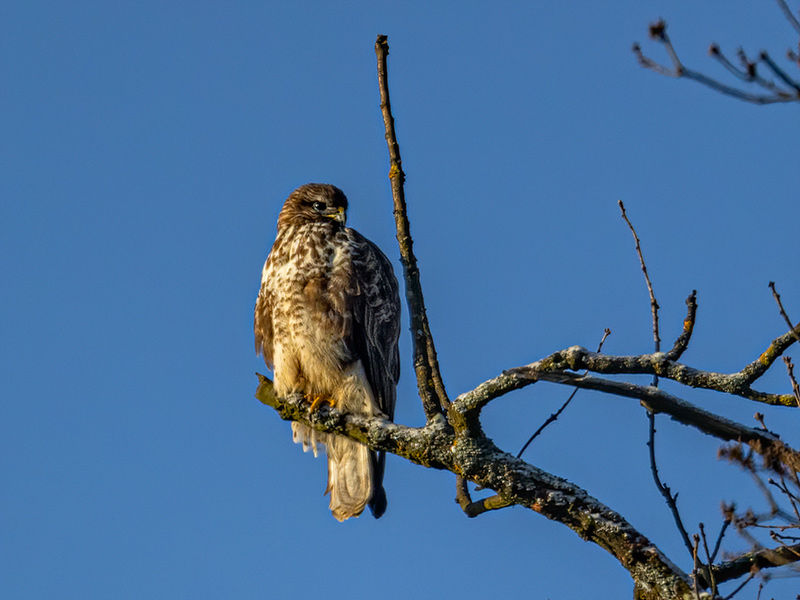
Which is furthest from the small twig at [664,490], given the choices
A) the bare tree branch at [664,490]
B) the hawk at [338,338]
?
the hawk at [338,338]

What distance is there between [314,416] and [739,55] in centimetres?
275

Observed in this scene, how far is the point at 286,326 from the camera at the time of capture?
5.98 meters

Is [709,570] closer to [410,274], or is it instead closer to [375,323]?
[410,274]

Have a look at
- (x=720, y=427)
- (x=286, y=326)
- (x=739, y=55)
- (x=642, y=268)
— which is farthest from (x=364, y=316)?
(x=739, y=55)

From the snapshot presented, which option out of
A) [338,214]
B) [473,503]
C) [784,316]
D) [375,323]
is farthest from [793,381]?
[338,214]

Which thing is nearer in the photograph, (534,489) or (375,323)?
(534,489)

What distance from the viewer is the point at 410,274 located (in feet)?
13.7

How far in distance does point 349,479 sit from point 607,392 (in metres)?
2.82

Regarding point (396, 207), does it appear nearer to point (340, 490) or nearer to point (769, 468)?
point (769, 468)

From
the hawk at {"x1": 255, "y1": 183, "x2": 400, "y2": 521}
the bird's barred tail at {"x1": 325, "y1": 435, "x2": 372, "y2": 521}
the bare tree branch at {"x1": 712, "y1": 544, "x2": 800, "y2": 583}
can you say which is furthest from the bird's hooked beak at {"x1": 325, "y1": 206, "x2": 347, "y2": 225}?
the bare tree branch at {"x1": 712, "y1": 544, "x2": 800, "y2": 583}

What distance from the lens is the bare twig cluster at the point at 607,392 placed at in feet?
10.6

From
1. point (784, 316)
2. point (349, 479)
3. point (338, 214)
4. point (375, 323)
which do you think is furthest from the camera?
point (338, 214)

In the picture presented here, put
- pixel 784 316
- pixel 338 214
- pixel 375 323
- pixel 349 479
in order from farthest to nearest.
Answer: pixel 338 214 → pixel 375 323 → pixel 349 479 → pixel 784 316

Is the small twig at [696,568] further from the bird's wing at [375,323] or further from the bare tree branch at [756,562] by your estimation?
the bird's wing at [375,323]
